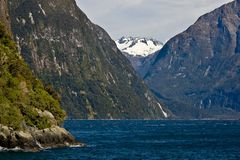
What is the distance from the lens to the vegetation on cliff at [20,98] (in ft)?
486

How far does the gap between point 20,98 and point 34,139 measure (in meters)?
11.0

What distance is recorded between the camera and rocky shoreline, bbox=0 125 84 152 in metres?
142

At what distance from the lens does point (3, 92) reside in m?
155

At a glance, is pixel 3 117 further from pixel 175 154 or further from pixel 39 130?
pixel 175 154

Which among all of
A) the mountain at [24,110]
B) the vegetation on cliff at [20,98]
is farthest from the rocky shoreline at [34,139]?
the vegetation on cliff at [20,98]

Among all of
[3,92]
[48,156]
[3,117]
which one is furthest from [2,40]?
[48,156]

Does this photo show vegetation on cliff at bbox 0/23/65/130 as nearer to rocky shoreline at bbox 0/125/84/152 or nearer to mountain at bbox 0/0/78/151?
mountain at bbox 0/0/78/151

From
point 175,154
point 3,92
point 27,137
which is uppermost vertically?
point 3,92

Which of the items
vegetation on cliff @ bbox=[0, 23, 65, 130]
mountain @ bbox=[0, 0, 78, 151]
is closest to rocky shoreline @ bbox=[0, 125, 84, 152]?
mountain @ bbox=[0, 0, 78, 151]

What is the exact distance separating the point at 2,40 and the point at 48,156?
5287cm

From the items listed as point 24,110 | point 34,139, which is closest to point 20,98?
point 24,110

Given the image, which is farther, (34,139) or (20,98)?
(20,98)

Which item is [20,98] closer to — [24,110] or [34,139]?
[24,110]

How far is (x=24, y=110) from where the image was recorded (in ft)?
506
